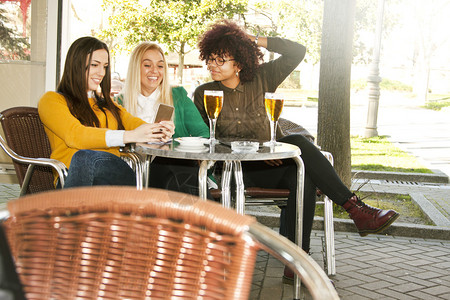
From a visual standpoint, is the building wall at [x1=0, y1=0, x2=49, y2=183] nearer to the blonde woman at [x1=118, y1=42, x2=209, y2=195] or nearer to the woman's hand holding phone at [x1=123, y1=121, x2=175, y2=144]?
the blonde woman at [x1=118, y1=42, x2=209, y2=195]

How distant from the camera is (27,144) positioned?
3152mm

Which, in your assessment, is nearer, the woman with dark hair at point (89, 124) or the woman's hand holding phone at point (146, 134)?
the woman with dark hair at point (89, 124)

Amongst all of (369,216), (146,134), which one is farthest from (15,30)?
(369,216)

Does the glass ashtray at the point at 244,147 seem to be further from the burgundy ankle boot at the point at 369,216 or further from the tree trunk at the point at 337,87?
the tree trunk at the point at 337,87

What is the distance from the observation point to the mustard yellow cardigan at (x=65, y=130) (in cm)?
278

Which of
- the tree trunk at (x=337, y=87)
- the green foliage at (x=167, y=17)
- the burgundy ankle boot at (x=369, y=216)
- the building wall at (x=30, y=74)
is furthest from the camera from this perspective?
the green foliage at (x=167, y=17)

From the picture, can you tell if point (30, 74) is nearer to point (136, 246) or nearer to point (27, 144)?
point (27, 144)

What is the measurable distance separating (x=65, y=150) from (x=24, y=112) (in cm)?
40

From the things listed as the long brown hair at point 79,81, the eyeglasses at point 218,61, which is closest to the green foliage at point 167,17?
the eyeglasses at point 218,61

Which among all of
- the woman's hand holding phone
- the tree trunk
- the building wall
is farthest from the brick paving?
the building wall

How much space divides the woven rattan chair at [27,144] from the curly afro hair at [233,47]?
1243 mm

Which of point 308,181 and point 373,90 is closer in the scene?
point 308,181

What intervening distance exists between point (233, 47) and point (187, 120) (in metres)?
0.62

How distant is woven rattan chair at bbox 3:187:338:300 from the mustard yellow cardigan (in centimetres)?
183
